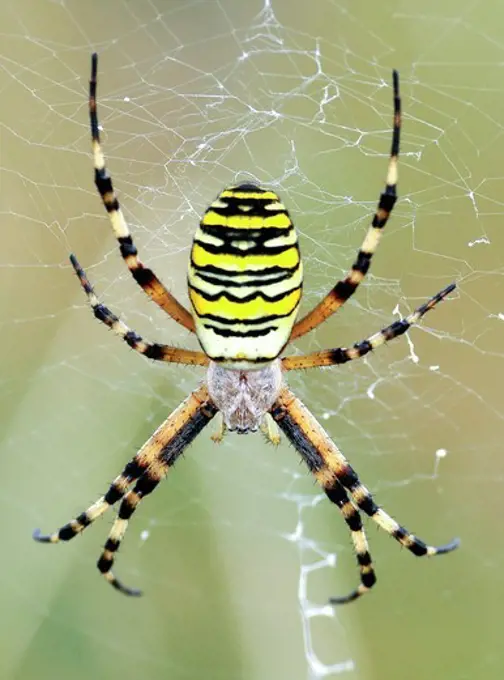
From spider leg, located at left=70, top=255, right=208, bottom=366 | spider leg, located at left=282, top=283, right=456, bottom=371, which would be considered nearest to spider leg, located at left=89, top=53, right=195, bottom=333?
spider leg, located at left=70, top=255, right=208, bottom=366

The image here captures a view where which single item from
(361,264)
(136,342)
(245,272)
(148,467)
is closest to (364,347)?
(361,264)

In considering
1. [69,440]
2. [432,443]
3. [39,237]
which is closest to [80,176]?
[39,237]

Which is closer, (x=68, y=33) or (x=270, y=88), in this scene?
(x=270, y=88)

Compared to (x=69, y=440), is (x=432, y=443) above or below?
above

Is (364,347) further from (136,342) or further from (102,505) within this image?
(102,505)

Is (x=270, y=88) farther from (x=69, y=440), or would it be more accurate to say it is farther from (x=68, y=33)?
(x=69, y=440)

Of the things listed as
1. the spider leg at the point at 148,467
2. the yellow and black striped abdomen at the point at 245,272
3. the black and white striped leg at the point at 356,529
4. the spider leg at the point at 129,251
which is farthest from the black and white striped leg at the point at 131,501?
the yellow and black striped abdomen at the point at 245,272
